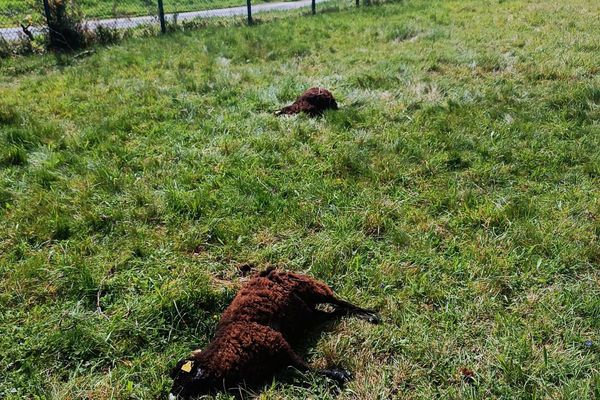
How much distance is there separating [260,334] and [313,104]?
12.2 feet

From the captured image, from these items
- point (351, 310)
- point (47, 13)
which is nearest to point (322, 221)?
point (351, 310)

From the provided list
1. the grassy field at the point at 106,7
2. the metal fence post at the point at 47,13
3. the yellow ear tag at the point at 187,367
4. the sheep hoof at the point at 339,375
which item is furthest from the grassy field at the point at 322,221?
the grassy field at the point at 106,7

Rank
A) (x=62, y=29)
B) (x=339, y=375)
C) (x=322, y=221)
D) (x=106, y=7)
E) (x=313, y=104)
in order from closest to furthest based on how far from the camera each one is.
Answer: (x=339, y=375) → (x=322, y=221) → (x=313, y=104) → (x=62, y=29) → (x=106, y=7)

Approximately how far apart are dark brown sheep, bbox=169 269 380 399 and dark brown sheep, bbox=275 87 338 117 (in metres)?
3.14

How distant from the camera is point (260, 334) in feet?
7.59

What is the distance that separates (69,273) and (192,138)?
2.24m

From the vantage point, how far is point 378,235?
342 centimetres

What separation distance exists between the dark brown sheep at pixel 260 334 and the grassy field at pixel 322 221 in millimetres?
96

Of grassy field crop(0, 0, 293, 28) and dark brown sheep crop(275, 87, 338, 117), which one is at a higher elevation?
grassy field crop(0, 0, 293, 28)

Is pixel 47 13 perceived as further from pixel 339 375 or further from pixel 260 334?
pixel 339 375

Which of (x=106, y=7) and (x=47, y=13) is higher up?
(x=106, y=7)

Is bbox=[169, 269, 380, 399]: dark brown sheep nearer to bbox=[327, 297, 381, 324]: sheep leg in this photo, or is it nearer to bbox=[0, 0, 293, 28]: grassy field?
bbox=[327, 297, 381, 324]: sheep leg

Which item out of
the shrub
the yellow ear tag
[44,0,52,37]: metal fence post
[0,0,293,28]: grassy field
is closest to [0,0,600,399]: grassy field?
the yellow ear tag

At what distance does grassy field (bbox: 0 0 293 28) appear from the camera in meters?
9.67
